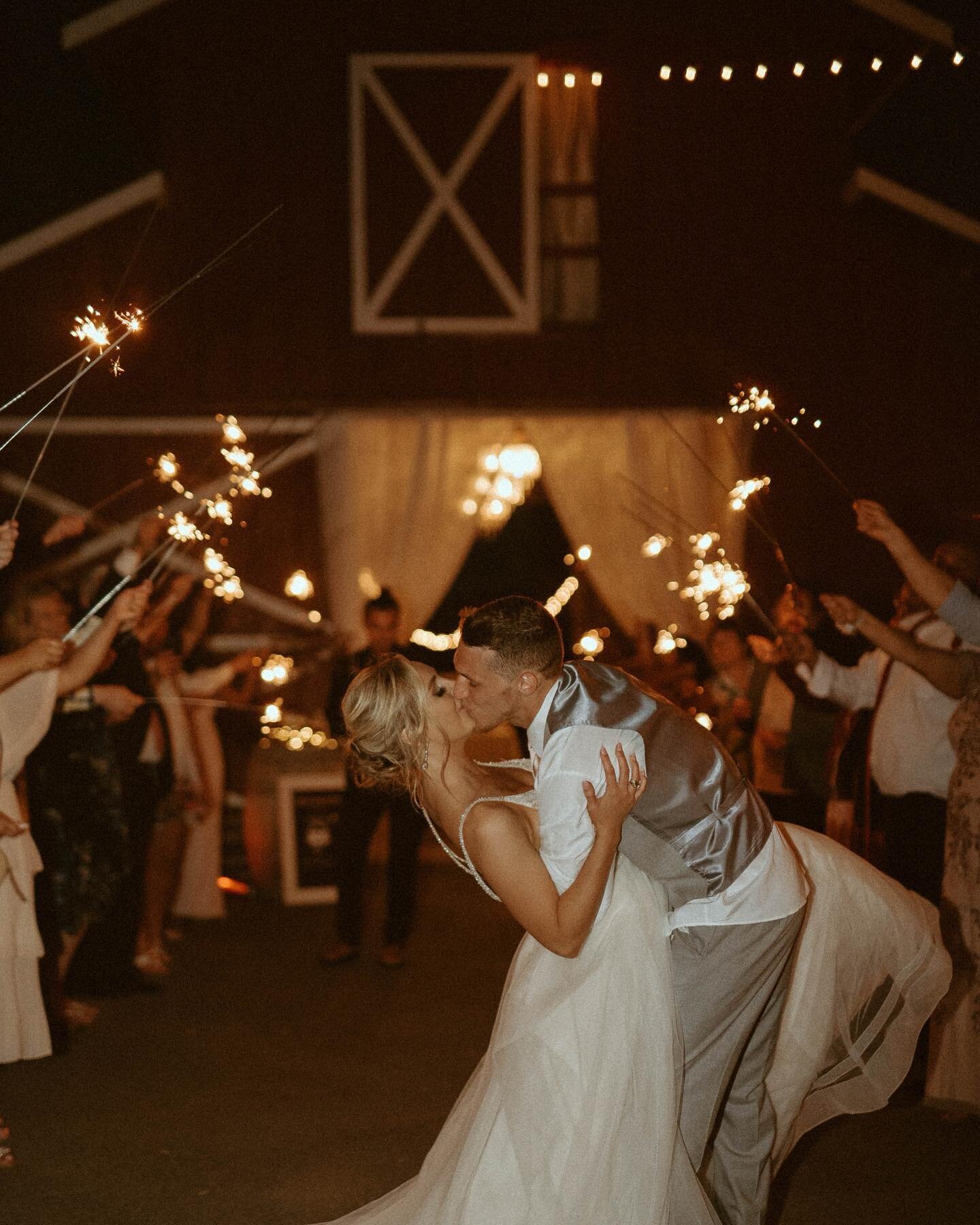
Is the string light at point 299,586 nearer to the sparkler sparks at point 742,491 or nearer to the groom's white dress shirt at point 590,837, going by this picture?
the sparkler sparks at point 742,491

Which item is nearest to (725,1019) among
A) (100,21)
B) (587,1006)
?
(587,1006)

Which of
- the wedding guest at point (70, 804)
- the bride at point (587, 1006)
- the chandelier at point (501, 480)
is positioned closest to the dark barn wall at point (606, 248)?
the chandelier at point (501, 480)

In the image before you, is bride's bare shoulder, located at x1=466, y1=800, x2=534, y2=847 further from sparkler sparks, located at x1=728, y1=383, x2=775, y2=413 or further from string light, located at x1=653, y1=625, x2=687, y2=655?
string light, located at x1=653, y1=625, x2=687, y2=655

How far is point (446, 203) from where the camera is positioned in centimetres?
999

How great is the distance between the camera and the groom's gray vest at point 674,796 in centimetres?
308

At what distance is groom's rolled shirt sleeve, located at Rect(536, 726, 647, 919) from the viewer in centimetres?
296

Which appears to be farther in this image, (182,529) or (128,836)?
(128,836)

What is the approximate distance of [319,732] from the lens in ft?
28.1

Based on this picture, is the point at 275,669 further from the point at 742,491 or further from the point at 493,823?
the point at 493,823

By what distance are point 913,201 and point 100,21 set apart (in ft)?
21.5

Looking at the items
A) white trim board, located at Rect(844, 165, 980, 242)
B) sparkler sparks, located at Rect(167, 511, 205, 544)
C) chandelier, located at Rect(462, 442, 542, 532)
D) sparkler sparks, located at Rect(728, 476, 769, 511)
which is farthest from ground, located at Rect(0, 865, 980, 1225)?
white trim board, located at Rect(844, 165, 980, 242)

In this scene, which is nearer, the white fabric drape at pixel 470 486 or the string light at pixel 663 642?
the string light at pixel 663 642

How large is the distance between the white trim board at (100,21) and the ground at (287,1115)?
7095 millimetres

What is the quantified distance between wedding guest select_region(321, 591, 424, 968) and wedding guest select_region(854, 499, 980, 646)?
304 cm
